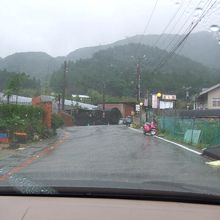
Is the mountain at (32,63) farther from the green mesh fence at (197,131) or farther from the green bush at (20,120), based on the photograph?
the green bush at (20,120)

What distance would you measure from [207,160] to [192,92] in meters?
79.4

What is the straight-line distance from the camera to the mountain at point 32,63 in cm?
11771

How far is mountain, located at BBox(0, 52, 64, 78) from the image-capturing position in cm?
11771

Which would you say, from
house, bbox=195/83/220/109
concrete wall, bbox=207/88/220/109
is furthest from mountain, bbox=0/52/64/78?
concrete wall, bbox=207/88/220/109

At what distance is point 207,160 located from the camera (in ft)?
59.8

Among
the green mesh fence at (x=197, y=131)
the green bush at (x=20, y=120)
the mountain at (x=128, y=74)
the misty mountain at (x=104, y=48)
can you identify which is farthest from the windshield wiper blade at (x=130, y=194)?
the mountain at (x=128, y=74)

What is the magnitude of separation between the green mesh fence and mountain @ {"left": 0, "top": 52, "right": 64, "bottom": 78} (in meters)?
79.6

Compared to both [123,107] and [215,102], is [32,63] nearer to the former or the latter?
[123,107]

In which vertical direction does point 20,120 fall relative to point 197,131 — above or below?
above

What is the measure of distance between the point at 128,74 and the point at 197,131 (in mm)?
66784

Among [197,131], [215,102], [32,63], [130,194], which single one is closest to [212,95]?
[215,102]

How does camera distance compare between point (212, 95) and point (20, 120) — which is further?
point (212, 95)

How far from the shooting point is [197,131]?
28.0 metres

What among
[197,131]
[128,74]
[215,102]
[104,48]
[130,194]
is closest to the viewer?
[130,194]
